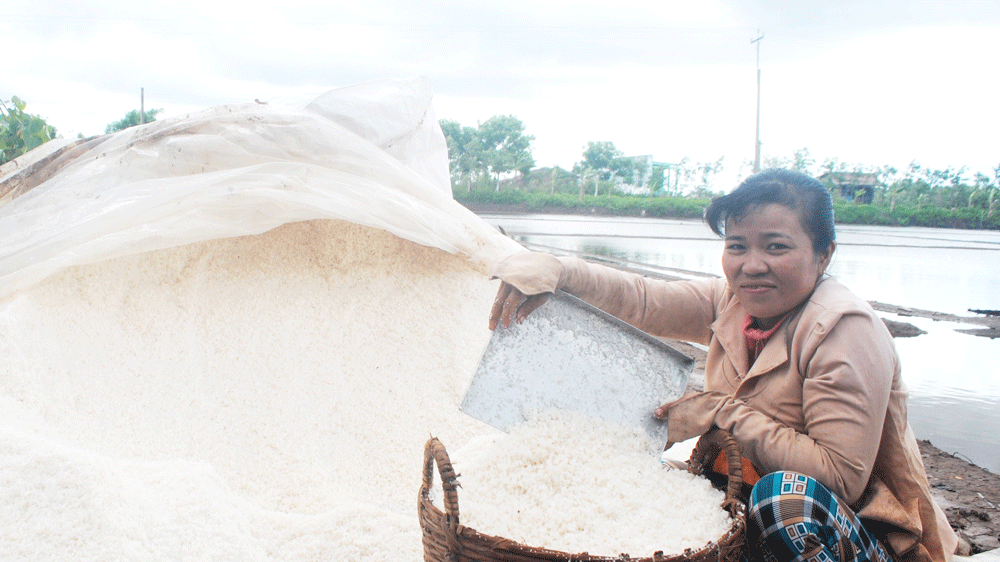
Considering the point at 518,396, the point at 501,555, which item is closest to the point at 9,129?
the point at 518,396

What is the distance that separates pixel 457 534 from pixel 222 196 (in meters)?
1.44

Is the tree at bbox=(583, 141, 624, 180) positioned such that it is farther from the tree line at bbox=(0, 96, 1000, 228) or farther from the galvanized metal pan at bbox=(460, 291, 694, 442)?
the galvanized metal pan at bbox=(460, 291, 694, 442)

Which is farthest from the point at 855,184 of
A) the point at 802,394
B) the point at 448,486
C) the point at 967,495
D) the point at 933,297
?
the point at 448,486

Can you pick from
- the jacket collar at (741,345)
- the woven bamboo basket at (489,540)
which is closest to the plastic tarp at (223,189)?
the jacket collar at (741,345)

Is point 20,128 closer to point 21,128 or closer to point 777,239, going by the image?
point 21,128

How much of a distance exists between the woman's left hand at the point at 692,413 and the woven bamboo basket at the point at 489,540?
8 centimetres

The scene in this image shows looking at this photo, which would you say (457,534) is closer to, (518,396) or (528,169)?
(518,396)

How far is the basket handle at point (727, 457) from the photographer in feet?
3.55

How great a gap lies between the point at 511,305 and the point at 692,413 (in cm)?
41

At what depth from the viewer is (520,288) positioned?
132 cm

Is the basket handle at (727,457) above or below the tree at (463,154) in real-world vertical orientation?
below

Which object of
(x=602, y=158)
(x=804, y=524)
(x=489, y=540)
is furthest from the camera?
(x=602, y=158)

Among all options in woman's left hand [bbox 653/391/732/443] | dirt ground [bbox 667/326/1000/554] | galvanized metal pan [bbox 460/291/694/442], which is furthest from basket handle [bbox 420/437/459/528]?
dirt ground [bbox 667/326/1000/554]

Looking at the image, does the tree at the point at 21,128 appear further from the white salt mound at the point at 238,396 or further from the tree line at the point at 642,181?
the tree line at the point at 642,181
